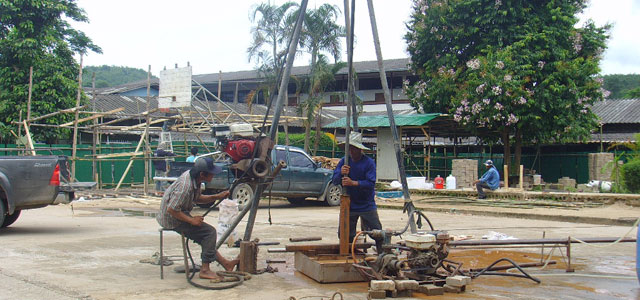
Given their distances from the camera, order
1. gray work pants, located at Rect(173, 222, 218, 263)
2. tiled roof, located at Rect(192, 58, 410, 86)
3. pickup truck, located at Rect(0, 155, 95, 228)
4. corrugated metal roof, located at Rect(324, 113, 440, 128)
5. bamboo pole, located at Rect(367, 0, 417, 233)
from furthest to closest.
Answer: tiled roof, located at Rect(192, 58, 410, 86), corrugated metal roof, located at Rect(324, 113, 440, 128), pickup truck, located at Rect(0, 155, 95, 228), bamboo pole, located at Rect(367, 0, 417, 233), gray work pants, located at Rect(173, 222, 218, 263)

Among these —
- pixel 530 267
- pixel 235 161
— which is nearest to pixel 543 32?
pixel 530 267

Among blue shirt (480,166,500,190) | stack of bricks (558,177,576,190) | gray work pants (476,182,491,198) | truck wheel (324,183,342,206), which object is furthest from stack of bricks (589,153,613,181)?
truck wheel (324,183,342,206)

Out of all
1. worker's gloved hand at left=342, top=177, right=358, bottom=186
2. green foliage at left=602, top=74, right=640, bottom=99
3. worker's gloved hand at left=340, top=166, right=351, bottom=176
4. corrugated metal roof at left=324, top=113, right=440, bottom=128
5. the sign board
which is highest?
green foliage at left=602, top=74, right=640, bottom=99

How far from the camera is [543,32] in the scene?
2367 centimetres

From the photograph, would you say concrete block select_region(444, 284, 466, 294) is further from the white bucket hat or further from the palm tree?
the palm tree

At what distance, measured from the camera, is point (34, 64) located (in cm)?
2488

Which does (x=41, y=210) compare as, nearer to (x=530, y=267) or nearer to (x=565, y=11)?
(x=530, y=267)

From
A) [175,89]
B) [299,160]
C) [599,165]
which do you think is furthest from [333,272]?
[599,165]

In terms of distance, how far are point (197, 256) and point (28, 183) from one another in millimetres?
4292

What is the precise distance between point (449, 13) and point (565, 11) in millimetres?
4577

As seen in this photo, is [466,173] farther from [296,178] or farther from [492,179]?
[296,178]

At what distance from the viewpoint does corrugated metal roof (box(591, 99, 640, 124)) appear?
3006 centimetres

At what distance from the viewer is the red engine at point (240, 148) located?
7.56 metres

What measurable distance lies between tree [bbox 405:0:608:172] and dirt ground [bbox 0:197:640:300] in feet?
32.3
